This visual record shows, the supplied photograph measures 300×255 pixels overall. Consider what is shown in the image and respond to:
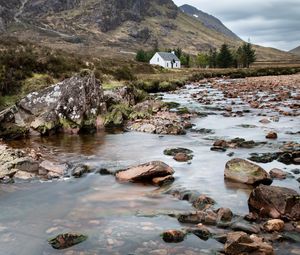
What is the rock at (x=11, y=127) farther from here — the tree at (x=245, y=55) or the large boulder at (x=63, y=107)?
the tree at (x=245, y=55)

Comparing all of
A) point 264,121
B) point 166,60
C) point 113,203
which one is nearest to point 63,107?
point 264,121

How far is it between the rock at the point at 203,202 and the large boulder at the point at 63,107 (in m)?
15.7

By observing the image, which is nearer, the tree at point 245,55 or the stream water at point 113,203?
the stream water at point 113,203

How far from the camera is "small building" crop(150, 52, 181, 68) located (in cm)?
16275

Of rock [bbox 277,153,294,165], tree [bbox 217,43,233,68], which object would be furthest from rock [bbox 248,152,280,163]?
tree [bbox 217,43,233,68]

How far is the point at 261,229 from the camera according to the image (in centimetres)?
1090

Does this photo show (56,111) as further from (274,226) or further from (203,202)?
(274,226)

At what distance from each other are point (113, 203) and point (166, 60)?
152005 mm

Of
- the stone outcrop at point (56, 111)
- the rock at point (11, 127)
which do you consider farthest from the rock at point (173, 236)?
the stone outcrop at point (56, 111)

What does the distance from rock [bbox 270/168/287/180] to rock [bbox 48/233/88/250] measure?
7.71 m

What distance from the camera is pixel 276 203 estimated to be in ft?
38.4

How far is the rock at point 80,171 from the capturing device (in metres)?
16.8

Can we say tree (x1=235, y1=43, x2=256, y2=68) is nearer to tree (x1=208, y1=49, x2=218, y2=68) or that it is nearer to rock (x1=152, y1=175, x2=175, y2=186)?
tree (x1=208, y1=49, x2=218, y2=68)

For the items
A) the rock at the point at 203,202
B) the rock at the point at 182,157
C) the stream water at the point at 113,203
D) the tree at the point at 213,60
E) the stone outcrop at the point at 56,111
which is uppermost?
the tree at the point at 213,60
